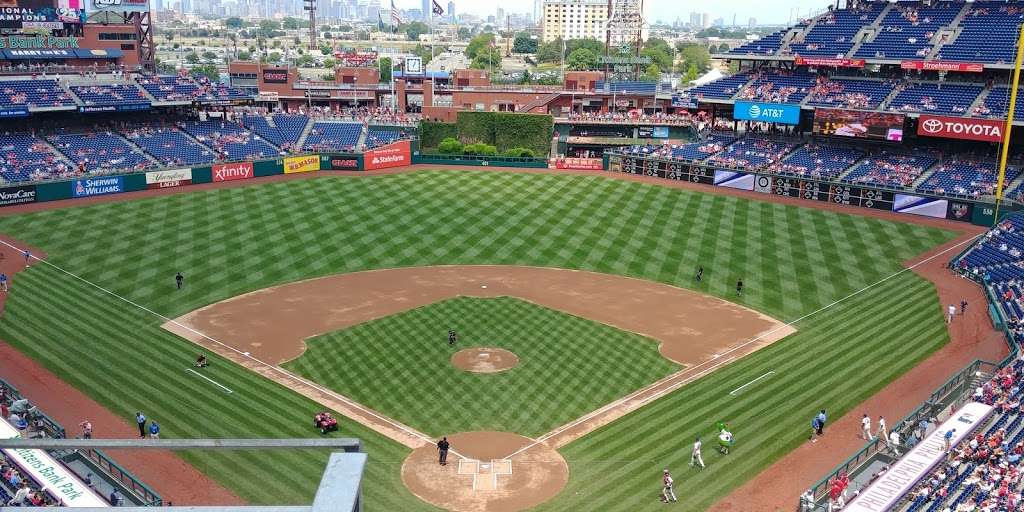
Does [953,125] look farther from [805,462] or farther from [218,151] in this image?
[218,151]

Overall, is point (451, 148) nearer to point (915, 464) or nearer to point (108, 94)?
point (108, 94)

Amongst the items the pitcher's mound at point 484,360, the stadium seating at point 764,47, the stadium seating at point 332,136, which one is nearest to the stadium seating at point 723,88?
the stadium seating at point 764,47

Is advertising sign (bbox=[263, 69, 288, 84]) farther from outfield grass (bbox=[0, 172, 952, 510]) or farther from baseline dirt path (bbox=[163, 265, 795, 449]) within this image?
baseline dirt path (bbox=[163, 265, 795, 449])

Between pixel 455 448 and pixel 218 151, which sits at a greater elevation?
pixel 218 151

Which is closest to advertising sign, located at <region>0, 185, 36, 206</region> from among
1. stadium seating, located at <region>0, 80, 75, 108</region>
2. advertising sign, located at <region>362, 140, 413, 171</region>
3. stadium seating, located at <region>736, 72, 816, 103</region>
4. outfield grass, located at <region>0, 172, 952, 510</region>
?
outfield grass, located at <region>0, 172, 952, 510</region>

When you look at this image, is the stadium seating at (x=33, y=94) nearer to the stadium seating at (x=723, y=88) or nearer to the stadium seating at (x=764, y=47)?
the stadium seating at (x=723, y=88)

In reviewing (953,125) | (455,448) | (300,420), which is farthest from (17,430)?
(953,125)
